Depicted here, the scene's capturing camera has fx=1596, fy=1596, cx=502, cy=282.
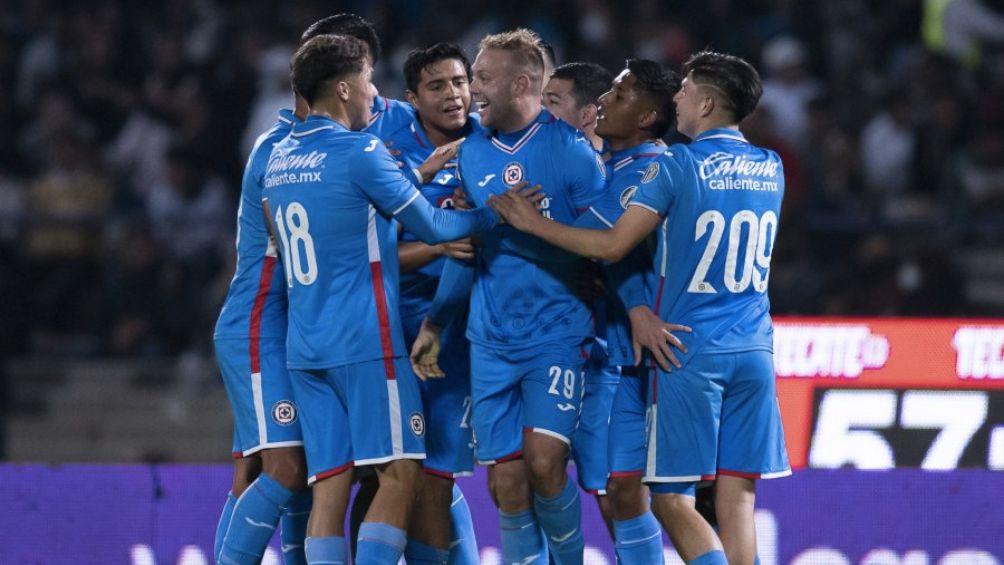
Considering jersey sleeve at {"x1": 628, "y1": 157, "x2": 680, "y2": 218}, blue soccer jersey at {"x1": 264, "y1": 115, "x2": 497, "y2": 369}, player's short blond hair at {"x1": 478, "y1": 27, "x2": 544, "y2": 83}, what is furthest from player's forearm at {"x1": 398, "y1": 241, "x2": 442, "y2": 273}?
jersey sleeve at {"x1": 628, "y1": 157, "x2": 680, "y2": 218}

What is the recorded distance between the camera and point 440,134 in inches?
246

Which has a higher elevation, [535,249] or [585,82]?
[585,82]

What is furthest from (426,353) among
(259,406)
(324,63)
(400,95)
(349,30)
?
(400,95)

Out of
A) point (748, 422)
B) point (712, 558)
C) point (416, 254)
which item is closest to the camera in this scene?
point (712, 558)

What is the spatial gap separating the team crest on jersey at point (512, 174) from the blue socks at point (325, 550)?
55.1 inches

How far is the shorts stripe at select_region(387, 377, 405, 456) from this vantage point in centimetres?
549

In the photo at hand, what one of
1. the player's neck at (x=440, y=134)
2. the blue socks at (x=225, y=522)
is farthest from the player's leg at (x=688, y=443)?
the blue socks at (x=225, y=522)

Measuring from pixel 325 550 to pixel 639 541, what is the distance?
1.14 meters

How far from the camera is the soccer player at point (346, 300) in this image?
5.48m

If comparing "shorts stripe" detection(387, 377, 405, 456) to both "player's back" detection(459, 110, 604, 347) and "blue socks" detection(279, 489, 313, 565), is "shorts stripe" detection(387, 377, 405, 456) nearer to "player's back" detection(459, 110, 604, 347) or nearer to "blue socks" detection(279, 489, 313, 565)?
"player's back" detection(459, 110, 604, 347)

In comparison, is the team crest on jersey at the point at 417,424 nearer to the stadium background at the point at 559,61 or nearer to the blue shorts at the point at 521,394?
the blue shorts at the point at 521,394

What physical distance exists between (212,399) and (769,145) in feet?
13.2

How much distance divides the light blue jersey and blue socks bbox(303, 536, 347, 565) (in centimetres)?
88

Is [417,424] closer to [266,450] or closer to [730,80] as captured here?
[266,450]
